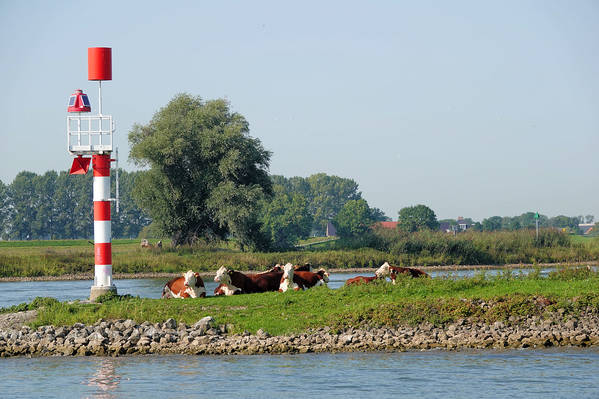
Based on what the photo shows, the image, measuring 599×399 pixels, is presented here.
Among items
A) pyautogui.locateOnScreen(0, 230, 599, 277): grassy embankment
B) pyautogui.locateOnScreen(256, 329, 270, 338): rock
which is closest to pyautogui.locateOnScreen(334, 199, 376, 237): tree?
pyautogui.locateOnScreen(0, 230, 599, 277): grassy embankment

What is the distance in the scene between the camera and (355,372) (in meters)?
18.0

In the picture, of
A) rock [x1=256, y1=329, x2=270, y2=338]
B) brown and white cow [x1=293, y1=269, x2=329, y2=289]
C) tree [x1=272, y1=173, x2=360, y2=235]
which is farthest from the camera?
tree [x1=272, y1=173, x2=360, y2=235]

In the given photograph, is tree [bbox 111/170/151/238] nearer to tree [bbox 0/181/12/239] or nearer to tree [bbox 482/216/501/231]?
tree [bbox 0/181/12/239]

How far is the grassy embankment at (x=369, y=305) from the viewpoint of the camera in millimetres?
20891

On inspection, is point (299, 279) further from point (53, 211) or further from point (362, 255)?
point (53, 211)

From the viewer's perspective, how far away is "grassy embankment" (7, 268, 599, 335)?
20.9 m

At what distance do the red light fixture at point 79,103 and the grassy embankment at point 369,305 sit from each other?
5226 mm

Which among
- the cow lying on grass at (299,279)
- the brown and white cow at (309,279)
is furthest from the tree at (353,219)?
the cow lying on grass at (299,279)

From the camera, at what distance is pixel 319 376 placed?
1777 cm

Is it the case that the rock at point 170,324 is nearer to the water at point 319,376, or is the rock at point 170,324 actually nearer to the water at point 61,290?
the water at point 319,376

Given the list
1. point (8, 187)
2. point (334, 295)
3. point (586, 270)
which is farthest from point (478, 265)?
point (8, 187)

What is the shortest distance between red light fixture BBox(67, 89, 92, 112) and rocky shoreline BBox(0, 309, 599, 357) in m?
6.55

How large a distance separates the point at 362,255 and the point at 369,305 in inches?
1402

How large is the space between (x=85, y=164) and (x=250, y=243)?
34.2 meters
